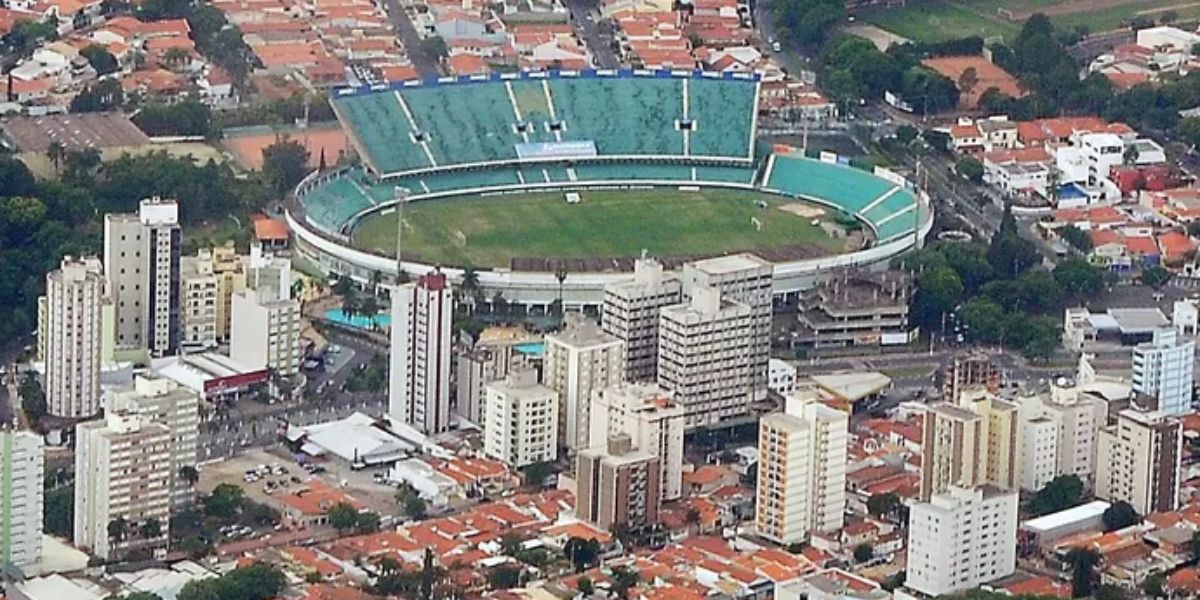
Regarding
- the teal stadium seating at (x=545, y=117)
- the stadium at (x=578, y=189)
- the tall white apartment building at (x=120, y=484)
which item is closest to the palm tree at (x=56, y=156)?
the stadium at (x=578, y=189)

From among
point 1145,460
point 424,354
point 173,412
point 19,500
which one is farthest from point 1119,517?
point 19,500

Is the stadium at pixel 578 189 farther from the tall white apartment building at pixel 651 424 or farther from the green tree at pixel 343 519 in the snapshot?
the green tree at pixel 343 519

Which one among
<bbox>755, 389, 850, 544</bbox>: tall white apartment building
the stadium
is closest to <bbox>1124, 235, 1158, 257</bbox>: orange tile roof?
the stadium

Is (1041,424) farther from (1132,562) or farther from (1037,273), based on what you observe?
(1037,273)

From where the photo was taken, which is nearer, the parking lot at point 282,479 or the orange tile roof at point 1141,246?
the parking lot at point 282,479

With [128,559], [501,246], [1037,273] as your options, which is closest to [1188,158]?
[1037,273]

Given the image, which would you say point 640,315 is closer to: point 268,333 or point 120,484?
point 268,333

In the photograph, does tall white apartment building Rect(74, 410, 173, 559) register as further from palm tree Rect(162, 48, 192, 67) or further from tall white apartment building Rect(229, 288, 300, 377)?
palm tree Rect(162, 48, 192, 67)
